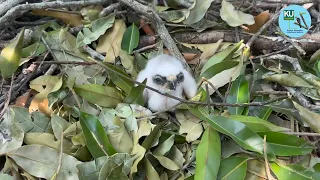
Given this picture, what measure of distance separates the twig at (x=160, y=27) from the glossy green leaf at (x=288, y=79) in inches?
12.4

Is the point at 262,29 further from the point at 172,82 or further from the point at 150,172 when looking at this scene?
the point at 150,172

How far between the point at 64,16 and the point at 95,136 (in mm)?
640

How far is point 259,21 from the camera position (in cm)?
155

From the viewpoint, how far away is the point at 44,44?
151 cm

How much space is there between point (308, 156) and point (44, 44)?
100 centimetres

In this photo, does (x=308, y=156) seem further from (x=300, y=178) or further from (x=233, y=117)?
(x=233, y=117)

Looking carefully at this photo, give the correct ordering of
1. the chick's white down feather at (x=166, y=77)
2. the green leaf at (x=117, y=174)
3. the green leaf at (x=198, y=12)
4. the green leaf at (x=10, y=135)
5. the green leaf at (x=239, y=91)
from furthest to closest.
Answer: the green leaf at (x=198, y=12) < the chick's white down feather at (x=166, y=77) < the green leaf at (x=239, y=91) < the green leaf at (x=10, y=135) < the green leaf at (x=117, y=174)

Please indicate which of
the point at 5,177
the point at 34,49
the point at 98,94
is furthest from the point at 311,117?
the point at 34,49

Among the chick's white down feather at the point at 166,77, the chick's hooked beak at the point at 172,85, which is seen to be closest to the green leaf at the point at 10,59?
the chick's white down feather at the point at 166,77

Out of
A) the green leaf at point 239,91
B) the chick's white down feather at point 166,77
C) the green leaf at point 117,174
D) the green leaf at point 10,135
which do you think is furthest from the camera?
the chick's white down feather at point 166,77

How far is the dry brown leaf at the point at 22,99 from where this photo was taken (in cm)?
137

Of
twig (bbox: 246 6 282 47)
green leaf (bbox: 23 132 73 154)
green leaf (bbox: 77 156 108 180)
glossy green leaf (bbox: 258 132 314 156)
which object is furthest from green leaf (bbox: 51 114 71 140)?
twig (bbox: 246 6 282 47)

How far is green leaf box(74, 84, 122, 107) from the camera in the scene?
1.33m

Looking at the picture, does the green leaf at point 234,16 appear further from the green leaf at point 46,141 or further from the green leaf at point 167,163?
the green leaf at point 46,141
